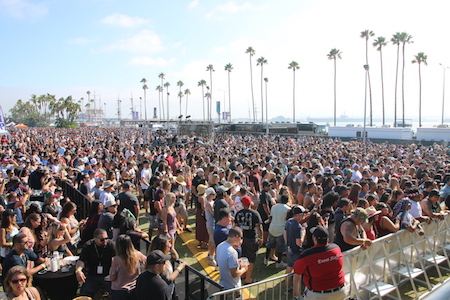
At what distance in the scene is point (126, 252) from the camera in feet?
13.0

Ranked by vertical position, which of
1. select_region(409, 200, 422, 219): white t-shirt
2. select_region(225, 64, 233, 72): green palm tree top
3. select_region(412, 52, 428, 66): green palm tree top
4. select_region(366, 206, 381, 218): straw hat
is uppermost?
select_region(225, 64, 233, 72): green palm tree top

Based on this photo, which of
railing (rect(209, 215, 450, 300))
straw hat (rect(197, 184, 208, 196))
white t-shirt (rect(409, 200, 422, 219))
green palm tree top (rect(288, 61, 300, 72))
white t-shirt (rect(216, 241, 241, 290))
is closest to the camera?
white t-shirt (rect(216, 241, 241, 290))

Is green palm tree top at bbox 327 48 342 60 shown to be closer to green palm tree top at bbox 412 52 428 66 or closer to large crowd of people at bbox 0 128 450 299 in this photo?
green palm tree top at bbox 412 52 428 66

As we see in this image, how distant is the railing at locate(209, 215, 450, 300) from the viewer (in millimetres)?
4926

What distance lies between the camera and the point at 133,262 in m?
Answer: 4.02

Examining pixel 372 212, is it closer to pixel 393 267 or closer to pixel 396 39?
pixel 393 267

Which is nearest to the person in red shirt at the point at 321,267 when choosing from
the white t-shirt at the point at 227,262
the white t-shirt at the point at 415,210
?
the white t-shirt at the point at 227,262

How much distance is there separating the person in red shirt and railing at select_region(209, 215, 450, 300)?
0.43 meters

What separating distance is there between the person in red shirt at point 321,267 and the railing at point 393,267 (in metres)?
0.43

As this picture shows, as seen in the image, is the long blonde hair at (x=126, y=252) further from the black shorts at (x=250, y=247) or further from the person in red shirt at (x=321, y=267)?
the black shorts at (x=250, y=247)

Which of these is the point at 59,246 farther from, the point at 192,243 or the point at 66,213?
the point at 192,243

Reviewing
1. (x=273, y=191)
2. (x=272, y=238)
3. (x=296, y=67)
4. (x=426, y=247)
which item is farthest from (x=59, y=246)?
(x=296, y=67)

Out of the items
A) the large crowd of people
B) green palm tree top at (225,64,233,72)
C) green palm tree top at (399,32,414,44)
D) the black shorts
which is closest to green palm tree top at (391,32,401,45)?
green palm tree top at (399,32,414,44)

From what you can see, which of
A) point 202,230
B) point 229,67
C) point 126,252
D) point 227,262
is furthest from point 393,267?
point 229,67
